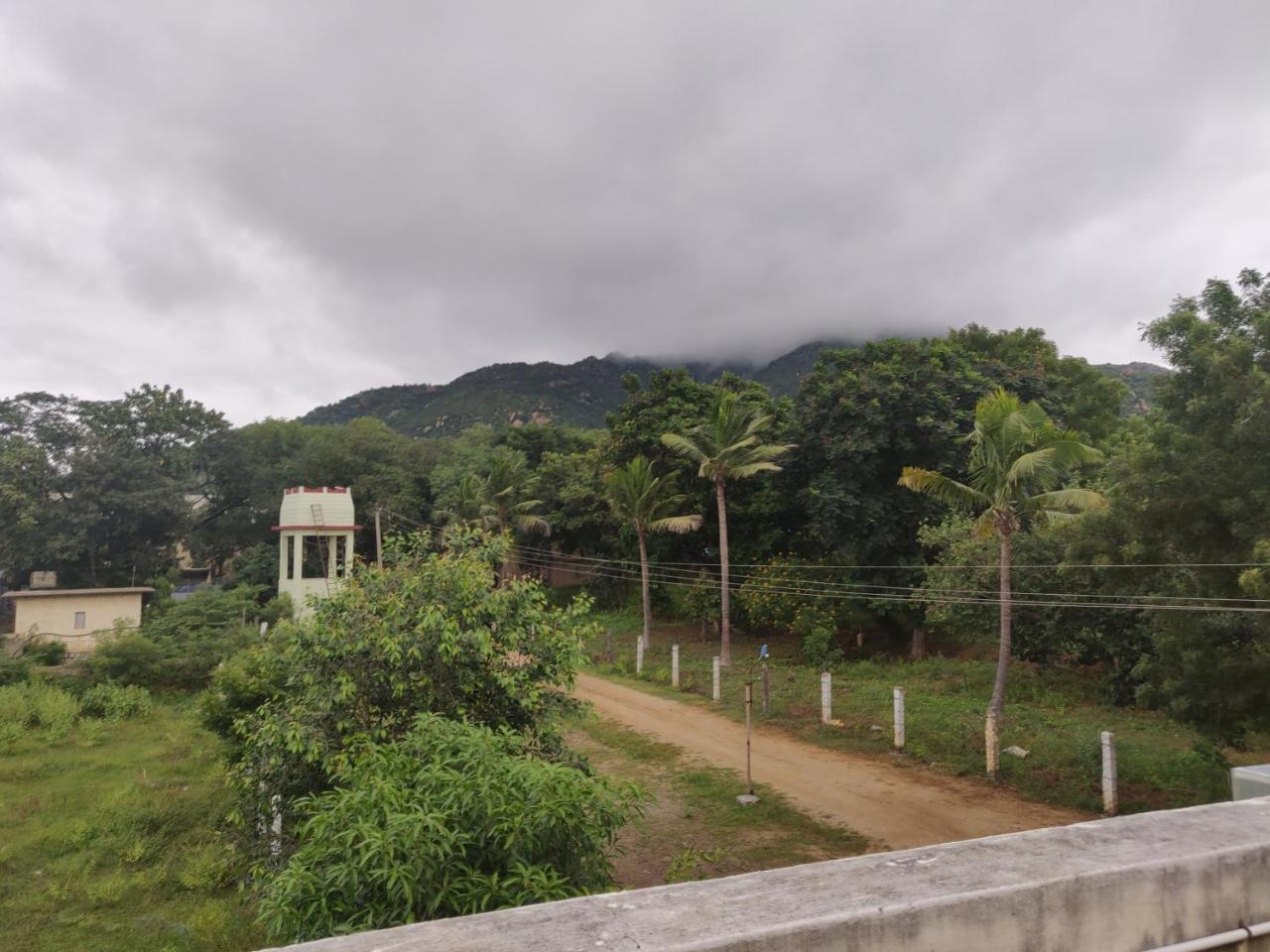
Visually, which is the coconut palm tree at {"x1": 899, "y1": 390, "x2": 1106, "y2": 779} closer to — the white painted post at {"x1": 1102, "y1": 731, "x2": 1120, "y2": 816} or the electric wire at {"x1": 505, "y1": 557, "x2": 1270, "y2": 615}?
the electric wire at {"x1": 505, "y1": 557, "x2": 1270, "y2": 615}

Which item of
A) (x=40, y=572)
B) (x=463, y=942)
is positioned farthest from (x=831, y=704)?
(x=40, y=572)

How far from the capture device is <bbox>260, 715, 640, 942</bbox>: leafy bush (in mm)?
3535

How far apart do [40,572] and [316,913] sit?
43.3 m

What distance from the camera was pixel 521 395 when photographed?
94.0m

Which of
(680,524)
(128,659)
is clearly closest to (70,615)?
(128,659)

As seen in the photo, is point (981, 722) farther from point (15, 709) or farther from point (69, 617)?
point (69, 617)

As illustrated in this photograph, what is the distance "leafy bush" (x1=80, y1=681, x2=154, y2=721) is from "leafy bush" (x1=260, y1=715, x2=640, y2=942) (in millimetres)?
19684

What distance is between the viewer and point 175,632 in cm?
2317

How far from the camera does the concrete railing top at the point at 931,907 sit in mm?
1744

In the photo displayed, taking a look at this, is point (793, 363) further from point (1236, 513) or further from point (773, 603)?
point (1236, 513)

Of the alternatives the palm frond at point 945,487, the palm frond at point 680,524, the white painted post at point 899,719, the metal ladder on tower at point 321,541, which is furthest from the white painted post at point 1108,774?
the metal ladder on tower at point 321,541

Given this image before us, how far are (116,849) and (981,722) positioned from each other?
13790 millimetres

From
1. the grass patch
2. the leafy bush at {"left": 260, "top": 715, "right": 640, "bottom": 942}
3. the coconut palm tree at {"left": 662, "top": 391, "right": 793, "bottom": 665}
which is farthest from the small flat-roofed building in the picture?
the leafy bush at {"left": 260, "top": 715, "right": 640, "bottom": 942}

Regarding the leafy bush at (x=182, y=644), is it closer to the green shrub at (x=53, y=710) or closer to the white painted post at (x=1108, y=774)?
the green shrub at (x=53, y=710)
